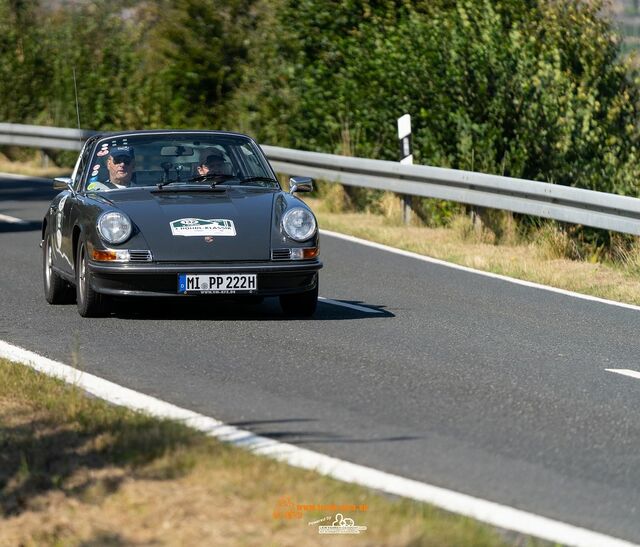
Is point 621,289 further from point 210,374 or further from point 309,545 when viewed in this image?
point 309,545

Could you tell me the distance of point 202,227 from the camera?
10.3m

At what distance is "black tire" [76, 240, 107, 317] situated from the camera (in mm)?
10398

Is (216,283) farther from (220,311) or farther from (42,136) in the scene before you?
(42,136)

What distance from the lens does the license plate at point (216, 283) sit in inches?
399

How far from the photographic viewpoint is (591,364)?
29.2ft

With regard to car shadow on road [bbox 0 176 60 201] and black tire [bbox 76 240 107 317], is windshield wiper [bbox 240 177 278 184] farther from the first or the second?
car shadow on road [bbox 0 176 60 201]

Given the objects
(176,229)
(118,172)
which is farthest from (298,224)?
(118,172)

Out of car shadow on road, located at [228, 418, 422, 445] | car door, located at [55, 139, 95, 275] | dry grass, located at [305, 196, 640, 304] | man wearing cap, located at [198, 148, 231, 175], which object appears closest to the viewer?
car shadow on road, located at [228, 418, 422, 445]

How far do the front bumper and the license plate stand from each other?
0.03 m

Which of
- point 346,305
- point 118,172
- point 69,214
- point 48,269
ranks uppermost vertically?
point 118,172

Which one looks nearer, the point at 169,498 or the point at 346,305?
the point at 169,498

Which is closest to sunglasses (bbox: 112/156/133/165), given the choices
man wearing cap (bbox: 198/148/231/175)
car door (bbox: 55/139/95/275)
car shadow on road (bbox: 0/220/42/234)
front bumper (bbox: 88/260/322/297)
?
car door (bbox: 55/139/95/275)

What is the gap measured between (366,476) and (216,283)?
178 inches

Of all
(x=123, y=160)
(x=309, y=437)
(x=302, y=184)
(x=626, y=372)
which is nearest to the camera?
(x=309, y=437)
